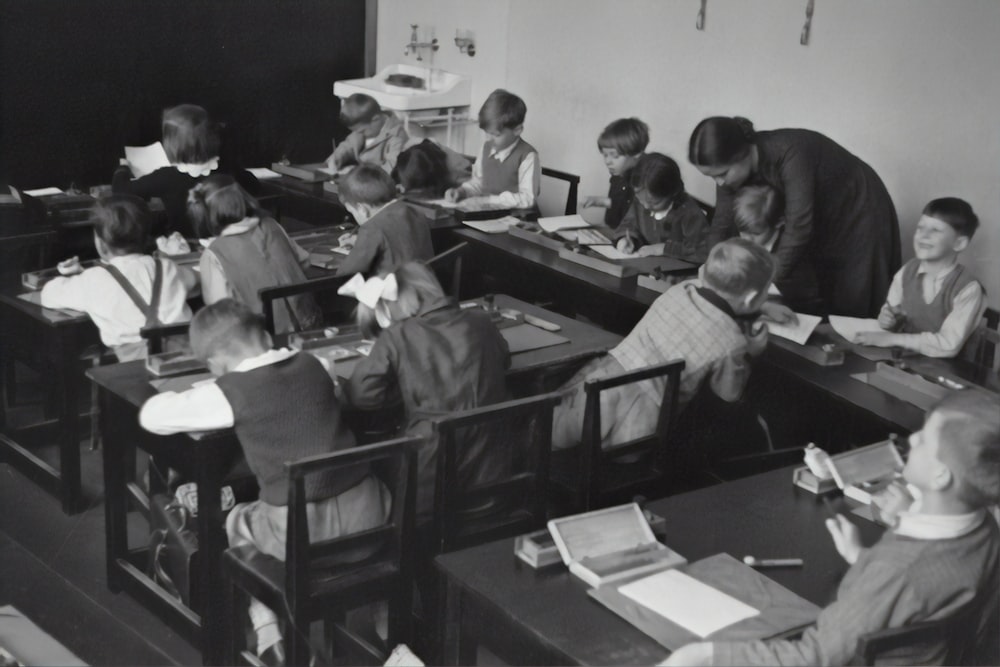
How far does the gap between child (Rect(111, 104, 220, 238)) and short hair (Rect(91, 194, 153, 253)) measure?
73 centimetres

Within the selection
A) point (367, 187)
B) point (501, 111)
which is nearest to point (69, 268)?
point (367, 187)

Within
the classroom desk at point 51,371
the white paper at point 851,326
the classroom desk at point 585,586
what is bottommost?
the classroom desk at point 51,371

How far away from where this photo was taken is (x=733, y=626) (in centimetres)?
188

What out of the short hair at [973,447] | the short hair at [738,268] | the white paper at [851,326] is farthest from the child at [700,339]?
the short hair at [973,447]

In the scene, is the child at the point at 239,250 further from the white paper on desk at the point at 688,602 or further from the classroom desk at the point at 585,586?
the white paper on desk at the point at 688,602

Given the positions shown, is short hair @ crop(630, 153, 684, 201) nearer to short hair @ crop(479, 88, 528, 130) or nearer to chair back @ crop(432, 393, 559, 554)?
short hair @ crop(479, 88, 528, 130)

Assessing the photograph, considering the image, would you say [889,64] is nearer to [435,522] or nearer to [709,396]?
[709,396]

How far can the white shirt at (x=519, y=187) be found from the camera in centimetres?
508

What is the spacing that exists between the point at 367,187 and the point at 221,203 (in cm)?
54

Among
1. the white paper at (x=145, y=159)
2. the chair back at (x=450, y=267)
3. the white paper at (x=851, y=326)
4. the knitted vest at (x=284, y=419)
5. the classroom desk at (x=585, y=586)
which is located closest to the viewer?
the classroom desk at (x=585, y=586)

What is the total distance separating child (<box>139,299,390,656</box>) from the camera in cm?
245

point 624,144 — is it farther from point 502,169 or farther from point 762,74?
point 762,74

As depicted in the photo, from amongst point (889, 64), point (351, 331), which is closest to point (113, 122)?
point (351, 331)

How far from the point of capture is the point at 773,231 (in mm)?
3850
